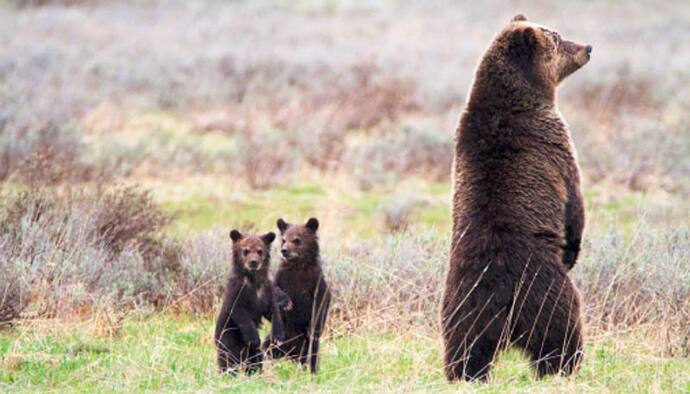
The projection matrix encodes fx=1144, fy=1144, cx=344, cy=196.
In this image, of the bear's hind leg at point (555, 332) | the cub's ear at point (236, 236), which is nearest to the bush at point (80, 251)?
the cub's ear at point (236, 236)

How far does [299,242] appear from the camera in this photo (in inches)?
323

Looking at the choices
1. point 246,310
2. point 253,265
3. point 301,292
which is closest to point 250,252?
point 253,265

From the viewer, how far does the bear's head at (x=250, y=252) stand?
7.84 meters

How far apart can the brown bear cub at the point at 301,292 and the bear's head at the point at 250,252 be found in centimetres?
16

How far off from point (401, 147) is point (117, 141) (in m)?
4.93

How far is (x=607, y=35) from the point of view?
39.4 meters

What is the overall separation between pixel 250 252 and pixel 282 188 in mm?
9683

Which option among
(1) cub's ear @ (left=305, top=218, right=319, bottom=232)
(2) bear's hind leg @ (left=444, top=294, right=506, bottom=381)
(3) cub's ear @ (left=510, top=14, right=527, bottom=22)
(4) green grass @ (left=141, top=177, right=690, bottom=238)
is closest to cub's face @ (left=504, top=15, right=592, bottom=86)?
(3) cub's ear @ (left=510, top=14, right=527, bottom=22)

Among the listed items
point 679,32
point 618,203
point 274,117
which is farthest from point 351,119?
point 679,32

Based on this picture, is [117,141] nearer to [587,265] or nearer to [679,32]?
[587,265]

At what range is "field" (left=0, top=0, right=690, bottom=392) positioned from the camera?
8.38m

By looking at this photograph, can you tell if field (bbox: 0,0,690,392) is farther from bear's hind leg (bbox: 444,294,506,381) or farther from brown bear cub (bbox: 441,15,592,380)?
brown bear cub (bbox: 441,15,592,380)

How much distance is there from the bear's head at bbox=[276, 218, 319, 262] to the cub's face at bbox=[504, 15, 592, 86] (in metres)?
1.89

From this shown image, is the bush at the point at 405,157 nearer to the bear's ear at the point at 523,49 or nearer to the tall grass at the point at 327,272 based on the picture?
the tall grass at the point at 327,272
